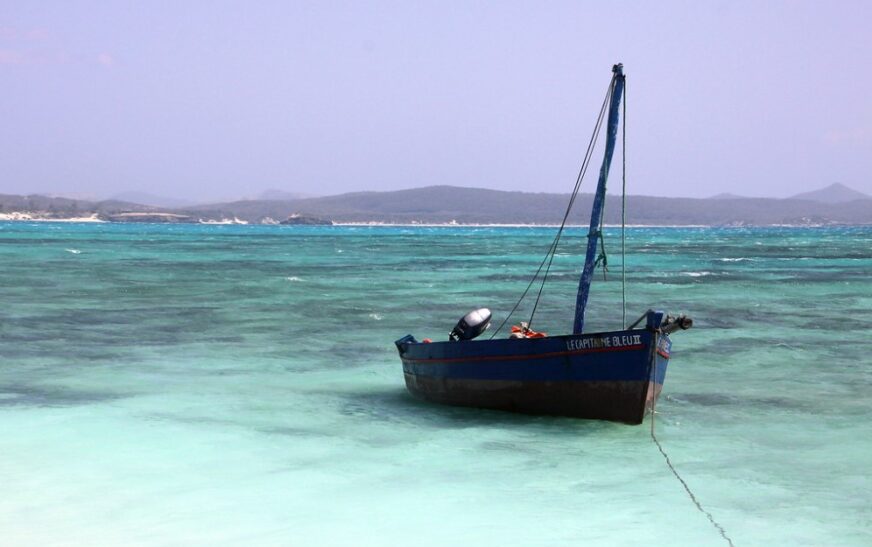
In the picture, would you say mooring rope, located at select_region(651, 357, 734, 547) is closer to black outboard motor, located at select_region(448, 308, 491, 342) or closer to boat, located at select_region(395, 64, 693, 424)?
boat, located at select_region(395, 64, 693, 424)

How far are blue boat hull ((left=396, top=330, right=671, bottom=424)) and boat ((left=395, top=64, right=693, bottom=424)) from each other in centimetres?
1

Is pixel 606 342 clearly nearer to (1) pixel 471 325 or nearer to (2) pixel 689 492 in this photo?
(1) pixel 471 325

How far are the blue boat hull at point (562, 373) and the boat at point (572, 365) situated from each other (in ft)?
0.05

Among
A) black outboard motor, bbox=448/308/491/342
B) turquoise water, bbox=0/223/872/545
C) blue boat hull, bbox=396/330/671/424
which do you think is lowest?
turquoise water, bbox=0/223/872/545

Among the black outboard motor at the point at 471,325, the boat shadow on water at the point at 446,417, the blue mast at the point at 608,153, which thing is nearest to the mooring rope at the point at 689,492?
the boat shadow on water at the point at 446,417

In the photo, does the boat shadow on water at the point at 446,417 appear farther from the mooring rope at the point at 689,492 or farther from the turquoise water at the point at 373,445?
the mooring rope at the point at 689,492

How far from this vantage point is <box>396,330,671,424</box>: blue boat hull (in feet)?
52.2

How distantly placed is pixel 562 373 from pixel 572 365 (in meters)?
0.27

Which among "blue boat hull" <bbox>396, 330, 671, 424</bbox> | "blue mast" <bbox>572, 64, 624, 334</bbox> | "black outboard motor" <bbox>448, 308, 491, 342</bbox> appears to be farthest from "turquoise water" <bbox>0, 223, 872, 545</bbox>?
"blue mast" <bbox>572, 64, 624, 334</bbox>

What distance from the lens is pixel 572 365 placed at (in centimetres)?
1633

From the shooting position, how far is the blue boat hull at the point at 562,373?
15922mm

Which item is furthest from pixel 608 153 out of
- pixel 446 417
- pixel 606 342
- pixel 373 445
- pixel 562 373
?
pixel 373 445

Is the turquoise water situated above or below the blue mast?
below

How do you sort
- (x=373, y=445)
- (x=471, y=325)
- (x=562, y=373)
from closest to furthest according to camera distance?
(x=373, y=445) < (x=562, y=373) < (x=471, y=325)
